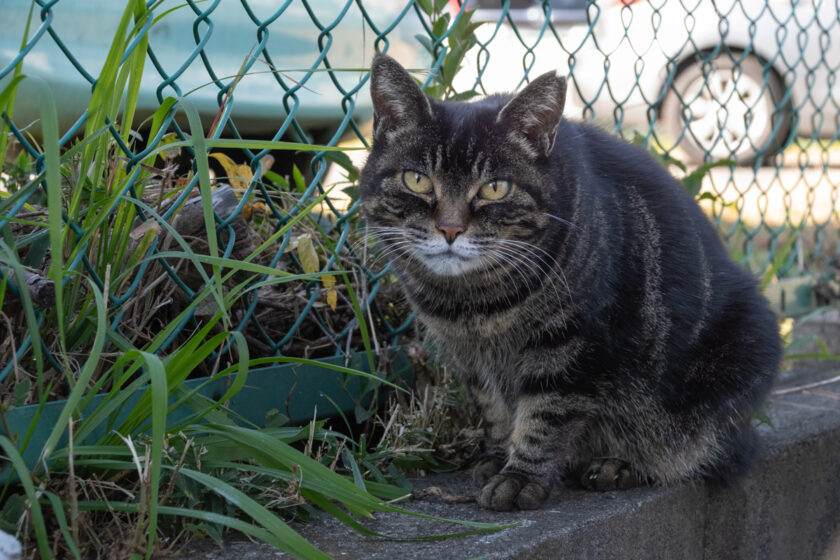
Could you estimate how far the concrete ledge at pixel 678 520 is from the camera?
4.68 feet

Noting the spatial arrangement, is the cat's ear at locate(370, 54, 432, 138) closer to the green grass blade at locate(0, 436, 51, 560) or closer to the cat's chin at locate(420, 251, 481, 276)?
the cat's chin at locate(420, 251, 481, 276)

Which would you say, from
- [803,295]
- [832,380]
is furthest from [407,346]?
[803,295]

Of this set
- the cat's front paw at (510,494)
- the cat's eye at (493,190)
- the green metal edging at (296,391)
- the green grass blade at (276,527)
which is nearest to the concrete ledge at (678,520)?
the cat's front paw at (510,494)

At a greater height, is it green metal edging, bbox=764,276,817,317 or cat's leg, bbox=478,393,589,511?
green metal edging, bbox=764,276,817,317

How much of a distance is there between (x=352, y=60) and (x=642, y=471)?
1911mm

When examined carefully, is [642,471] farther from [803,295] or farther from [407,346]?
[803,295]

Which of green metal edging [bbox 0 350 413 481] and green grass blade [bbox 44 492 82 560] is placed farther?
green metal edging [bbox 0 350 413 481]

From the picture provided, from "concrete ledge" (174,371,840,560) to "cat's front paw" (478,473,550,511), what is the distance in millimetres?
24

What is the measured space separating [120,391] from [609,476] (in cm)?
106

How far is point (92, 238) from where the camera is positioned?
1.51m

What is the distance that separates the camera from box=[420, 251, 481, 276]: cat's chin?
1793mm

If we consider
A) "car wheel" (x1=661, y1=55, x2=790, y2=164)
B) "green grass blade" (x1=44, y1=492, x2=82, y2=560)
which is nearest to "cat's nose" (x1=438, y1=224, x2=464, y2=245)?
"green grass blade" (x1=44, y1=492, x2=82, y2=560)

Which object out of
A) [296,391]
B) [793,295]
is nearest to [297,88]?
[296,391]

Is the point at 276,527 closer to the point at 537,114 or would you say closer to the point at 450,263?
the point at 450,263
